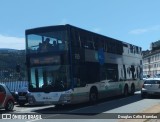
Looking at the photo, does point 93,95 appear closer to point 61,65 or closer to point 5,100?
point 61,65

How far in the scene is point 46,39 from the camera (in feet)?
63.7

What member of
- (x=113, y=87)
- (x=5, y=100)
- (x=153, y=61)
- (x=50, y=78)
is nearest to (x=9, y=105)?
(x=5, y=100)

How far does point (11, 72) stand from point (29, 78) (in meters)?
11.0

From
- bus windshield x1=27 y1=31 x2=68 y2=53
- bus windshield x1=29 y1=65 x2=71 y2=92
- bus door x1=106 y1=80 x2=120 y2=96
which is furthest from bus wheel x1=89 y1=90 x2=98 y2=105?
bus windshield x1=27 y1=31 x2=68 y2=53

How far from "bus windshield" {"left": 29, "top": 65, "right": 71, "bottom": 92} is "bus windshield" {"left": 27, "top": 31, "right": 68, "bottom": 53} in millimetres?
885

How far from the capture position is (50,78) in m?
19.1

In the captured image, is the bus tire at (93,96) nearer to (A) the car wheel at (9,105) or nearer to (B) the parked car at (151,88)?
(A) the car wheel at (9,105)

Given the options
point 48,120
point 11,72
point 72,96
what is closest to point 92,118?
point 48,120

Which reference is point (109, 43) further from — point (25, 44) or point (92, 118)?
point (92, 118)

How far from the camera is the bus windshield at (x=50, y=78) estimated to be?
1894 cm

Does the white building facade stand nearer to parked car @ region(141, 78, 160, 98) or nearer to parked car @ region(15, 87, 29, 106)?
parked car @ region(141, 78, 160, 98)

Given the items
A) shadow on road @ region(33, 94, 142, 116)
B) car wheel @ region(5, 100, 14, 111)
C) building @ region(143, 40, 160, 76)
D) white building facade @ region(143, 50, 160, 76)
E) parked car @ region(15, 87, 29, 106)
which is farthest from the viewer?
building @ region(143, 40, 160, 76)

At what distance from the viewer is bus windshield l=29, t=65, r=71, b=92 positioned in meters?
18.9

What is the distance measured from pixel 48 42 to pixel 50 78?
178 centimetres
